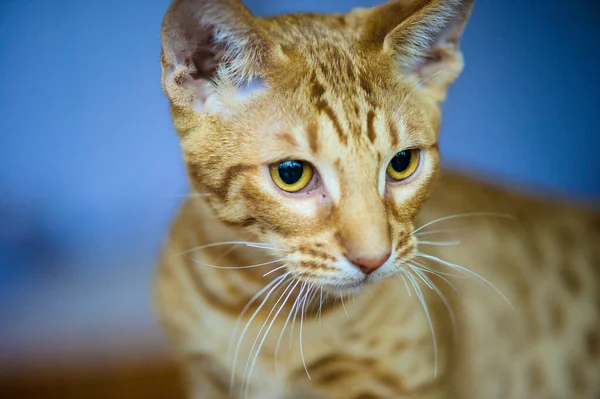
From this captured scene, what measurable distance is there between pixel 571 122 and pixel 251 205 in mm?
681

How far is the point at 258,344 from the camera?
2.81 ft

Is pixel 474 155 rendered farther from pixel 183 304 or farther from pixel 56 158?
pixel 56 158

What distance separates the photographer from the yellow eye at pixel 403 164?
745 millimetres

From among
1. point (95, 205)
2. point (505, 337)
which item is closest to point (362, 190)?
point (505, 337)

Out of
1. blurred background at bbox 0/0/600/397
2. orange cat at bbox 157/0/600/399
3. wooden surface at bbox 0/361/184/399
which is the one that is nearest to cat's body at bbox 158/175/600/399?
orange cat at bbox 157/0/600/399

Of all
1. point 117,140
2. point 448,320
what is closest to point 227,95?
point 117,140

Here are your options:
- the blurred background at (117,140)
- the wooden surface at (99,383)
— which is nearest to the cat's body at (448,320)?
the blurred background at (117,140)

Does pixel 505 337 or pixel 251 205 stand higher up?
pixel 251 205

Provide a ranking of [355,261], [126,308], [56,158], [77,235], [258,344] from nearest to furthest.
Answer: [355,261] → [258,344] → [56,158] → [77,235] → [126,308]

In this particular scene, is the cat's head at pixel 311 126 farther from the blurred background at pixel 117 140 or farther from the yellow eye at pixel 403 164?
the blurred background at pixel 117 140

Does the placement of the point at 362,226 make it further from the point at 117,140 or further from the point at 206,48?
the point at 117,140

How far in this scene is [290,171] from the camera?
2.27 ft

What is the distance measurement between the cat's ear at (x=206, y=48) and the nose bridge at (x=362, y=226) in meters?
0.20

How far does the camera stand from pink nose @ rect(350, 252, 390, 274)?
0.66m
